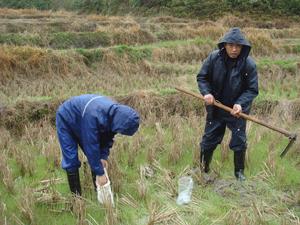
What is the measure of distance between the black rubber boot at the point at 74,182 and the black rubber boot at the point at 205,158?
4.62ft

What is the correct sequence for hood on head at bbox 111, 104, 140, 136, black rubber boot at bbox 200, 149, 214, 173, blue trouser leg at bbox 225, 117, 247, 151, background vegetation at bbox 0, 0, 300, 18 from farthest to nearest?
background vegetation at bbox 0, 0, 300, 18 → black rubber boot at bbox 200, 149, 214, 173 → blue trouser leg at bbox 225, 117, 247, 151 → hood on head at bbox 111, 104, 140, 136

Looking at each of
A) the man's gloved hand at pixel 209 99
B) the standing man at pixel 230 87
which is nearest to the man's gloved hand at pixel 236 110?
the standing man at pixel 230 87

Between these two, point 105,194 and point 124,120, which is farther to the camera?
point 105,194

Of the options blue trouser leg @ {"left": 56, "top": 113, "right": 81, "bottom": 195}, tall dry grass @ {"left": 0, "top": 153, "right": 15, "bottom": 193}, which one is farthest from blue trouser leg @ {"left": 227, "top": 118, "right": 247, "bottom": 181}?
tall dry grass @ {"left": 0, "top": 153, "right": 15, "bottom": 193}

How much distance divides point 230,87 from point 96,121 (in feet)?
5.11

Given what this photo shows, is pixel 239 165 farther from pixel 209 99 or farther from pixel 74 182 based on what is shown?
pixel 74 182

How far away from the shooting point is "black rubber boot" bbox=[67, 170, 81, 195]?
12.9 feet

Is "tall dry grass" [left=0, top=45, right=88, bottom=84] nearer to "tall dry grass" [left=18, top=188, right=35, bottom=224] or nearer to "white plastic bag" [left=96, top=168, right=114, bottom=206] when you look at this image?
"tall dry grass" [left=18, top=188, right=35, bottom=224]

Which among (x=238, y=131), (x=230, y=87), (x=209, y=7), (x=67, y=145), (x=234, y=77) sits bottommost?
(x=209, y=7)

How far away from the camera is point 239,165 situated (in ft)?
15.1

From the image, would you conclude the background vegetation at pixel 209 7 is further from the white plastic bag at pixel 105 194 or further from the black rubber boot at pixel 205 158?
the white plastic bag at pixel 105 194

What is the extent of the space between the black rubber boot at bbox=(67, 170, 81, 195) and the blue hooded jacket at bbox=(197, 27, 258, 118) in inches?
59.2

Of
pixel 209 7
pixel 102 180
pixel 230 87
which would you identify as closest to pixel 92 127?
pixel 102 180

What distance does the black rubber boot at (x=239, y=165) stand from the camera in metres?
4.54
